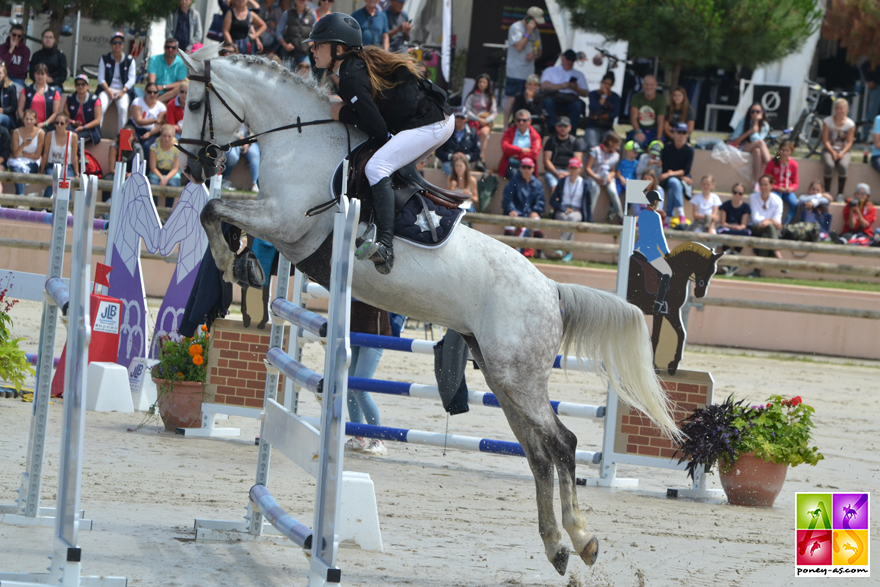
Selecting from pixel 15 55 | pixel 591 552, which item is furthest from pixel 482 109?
pixel 591 552

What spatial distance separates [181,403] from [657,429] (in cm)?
276

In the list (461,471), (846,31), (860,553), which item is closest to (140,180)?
(461,471)

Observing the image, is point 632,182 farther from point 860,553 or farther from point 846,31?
point 846,31

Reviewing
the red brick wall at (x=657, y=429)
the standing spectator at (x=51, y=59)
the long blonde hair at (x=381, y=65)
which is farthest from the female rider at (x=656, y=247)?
the standing spectator at (x=51, y=59)

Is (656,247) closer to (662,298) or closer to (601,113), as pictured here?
(662,298)

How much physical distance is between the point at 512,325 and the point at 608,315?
0.52 meters

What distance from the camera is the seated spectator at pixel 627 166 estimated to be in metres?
11.9

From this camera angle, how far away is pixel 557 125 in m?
11.9

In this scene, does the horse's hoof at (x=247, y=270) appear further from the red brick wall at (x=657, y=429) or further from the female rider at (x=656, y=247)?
the red brick wall at (x=657, y=429)

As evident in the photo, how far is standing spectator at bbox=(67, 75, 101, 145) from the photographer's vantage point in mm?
11836

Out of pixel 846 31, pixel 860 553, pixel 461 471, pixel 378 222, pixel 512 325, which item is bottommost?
pixel 461 471

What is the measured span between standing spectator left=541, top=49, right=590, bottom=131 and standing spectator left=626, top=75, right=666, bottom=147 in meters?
0.72

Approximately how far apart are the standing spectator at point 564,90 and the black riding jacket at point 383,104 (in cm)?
895

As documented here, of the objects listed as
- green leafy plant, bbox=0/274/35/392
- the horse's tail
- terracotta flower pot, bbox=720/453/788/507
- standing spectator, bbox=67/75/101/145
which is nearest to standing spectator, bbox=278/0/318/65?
standing spectator, bbox=67/75/101/145
